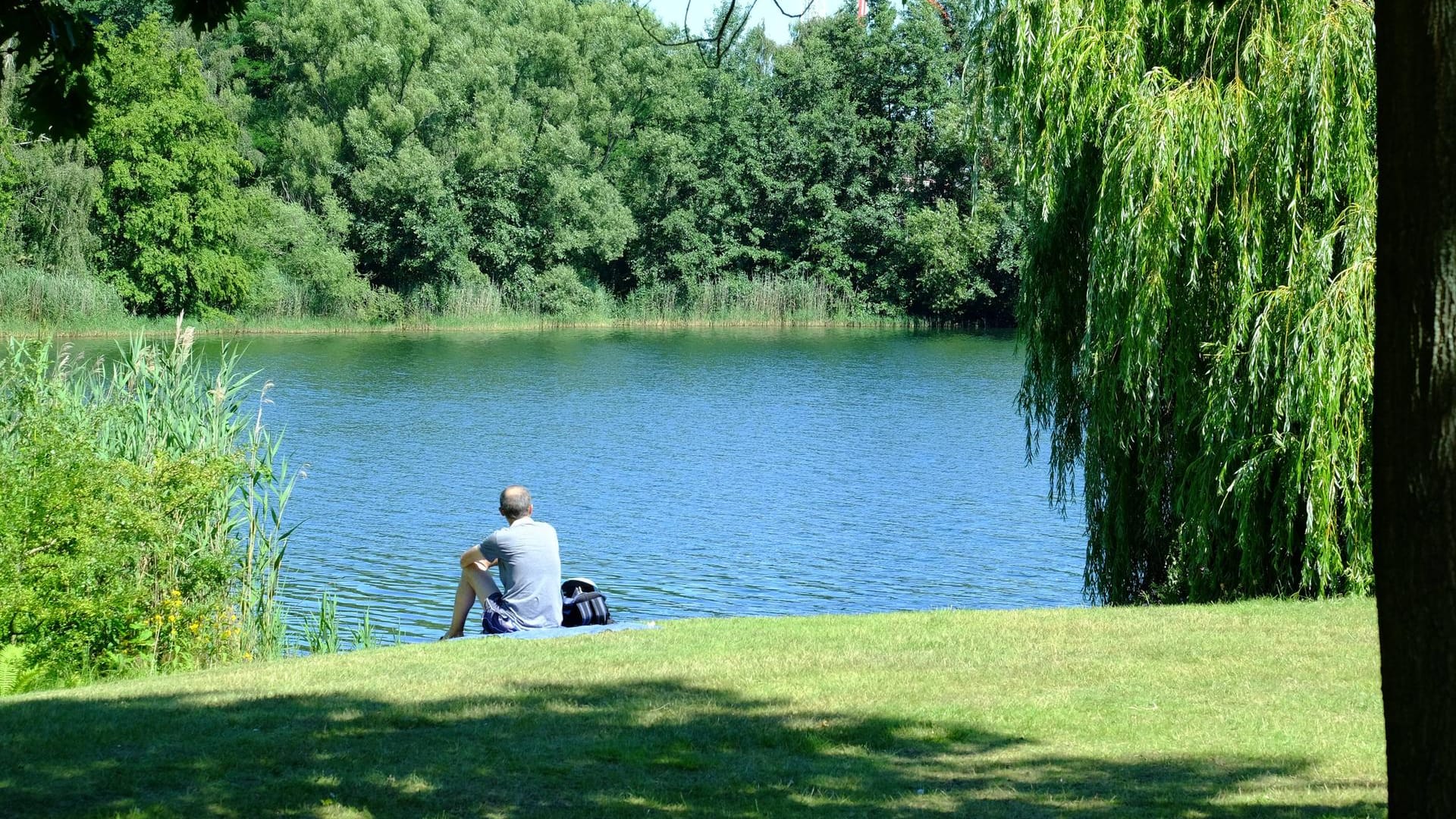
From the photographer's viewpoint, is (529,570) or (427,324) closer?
(529,570)

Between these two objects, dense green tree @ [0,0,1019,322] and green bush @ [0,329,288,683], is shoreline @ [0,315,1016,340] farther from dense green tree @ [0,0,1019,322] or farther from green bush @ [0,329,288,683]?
green bush @ [0,329,288,683]

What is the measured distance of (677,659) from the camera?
318 inches

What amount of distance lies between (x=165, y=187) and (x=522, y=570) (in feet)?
156

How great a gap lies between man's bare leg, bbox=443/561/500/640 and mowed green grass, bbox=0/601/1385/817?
118 centimetres

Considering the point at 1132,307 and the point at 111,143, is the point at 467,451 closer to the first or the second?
the point at 1132,307

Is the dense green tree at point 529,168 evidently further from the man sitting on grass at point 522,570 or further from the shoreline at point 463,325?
the man sitting on grass at point 522,570

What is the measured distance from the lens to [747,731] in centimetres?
616

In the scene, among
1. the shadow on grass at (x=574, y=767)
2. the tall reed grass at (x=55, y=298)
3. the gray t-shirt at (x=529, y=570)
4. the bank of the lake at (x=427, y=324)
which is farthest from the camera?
the bank of the lake at (x=427, y=324)

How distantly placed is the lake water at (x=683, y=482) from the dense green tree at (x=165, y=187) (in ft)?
36.6

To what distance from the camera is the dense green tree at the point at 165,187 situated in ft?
170

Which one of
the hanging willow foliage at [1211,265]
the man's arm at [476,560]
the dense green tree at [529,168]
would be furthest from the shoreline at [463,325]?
the hanging willow foliage at [1211,265]

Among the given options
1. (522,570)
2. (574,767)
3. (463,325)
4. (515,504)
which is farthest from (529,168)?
(574,767)

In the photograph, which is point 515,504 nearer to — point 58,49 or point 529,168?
point 58,49

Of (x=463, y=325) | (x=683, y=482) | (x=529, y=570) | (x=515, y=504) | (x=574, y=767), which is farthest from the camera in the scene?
(x=463, y=325)
